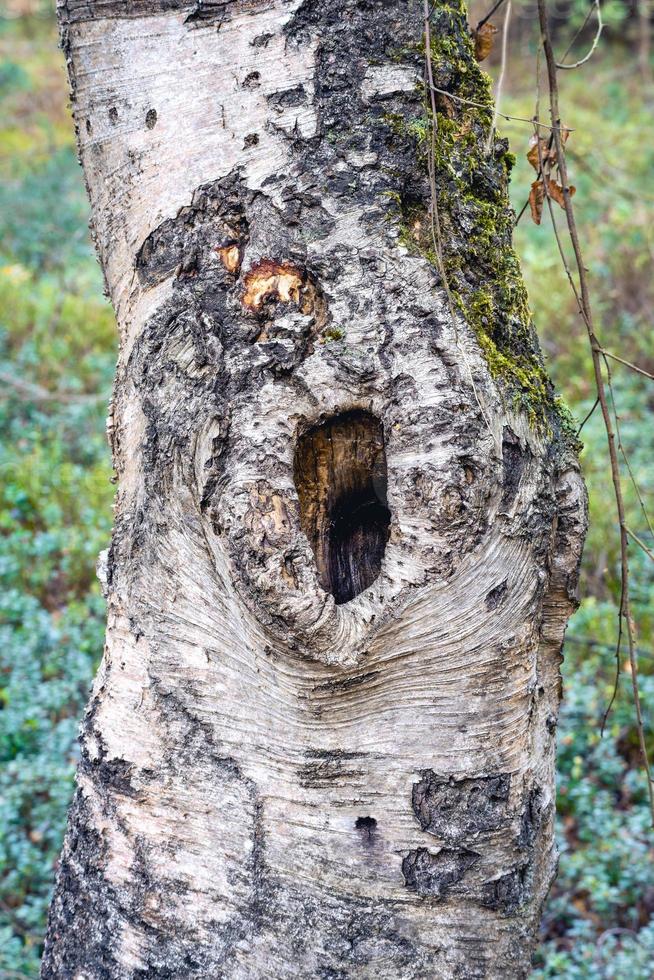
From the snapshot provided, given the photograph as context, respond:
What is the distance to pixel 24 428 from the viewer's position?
5.52 metres

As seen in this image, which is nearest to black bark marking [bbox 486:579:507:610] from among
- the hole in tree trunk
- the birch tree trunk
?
the birch tree trunk

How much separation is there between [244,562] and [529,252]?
6.26 meters

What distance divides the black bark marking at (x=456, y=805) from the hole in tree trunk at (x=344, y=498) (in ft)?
1.19

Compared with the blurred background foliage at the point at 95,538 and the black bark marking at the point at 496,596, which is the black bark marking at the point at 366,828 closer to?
the black bark marking at the point at 496,596

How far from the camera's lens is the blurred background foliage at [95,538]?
9.72ft

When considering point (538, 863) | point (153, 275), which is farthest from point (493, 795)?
point (153, 275)

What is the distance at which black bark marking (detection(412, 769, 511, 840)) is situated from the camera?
1.40 meters

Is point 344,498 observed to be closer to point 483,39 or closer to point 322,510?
point 322,510

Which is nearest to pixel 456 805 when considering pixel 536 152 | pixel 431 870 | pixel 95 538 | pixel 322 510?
pixel 431 870

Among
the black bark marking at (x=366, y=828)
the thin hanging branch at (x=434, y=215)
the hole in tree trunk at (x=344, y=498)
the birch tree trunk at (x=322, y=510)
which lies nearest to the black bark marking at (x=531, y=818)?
the birch tree trunk at (x=322, y=510)

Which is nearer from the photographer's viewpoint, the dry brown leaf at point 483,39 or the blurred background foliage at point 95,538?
the dry brown leaf at point 483,39

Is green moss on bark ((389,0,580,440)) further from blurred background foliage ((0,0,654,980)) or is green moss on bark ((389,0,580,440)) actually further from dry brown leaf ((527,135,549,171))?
blurred background foliage ((0,0,654,980))

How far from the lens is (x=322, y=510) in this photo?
5.07 ft

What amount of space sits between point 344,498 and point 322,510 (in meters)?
0.05
